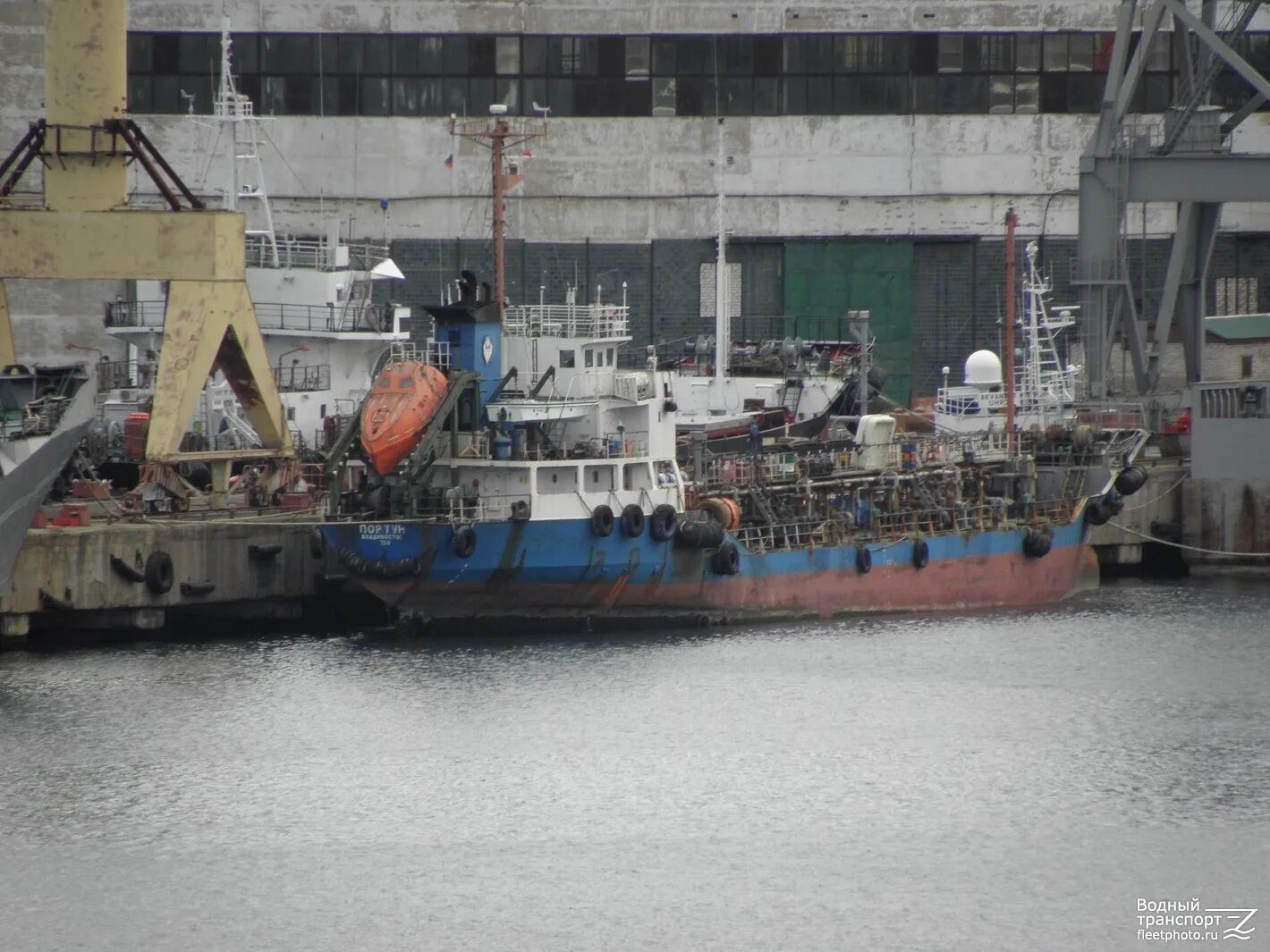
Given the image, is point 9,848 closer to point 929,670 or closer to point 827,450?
point 929,670

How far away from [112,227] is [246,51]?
18.3 m

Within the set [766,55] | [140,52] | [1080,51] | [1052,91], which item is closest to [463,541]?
[766,55]

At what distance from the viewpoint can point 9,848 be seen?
22.8 metres

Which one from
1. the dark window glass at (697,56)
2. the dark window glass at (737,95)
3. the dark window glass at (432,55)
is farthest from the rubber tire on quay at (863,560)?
the dark window glass at (432,55)

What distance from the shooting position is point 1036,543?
39750 millimetres

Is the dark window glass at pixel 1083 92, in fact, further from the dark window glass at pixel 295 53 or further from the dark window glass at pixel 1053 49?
the dark window glass at pixel 295 53

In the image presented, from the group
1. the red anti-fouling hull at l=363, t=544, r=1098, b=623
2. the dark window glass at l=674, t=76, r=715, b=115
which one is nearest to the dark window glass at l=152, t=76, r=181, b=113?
the dark window glass at l=674, t=76, r=715, b=115

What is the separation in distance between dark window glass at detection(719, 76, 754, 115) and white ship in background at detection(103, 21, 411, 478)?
44.2 feet

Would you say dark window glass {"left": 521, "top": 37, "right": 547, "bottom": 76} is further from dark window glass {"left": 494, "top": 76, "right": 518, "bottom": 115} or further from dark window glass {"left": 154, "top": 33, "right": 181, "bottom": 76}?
dark window glass {"left": 154, "top": 33, "right": 181, "bottom": 76}

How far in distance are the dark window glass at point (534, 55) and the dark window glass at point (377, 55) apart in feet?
10.6

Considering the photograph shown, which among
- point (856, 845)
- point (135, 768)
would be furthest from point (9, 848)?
point (856, 845)

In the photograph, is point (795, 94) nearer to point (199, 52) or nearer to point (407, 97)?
point (407, 97)

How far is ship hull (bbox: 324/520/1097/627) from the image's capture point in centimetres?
3222

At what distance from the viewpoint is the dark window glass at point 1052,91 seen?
52.2 meters
